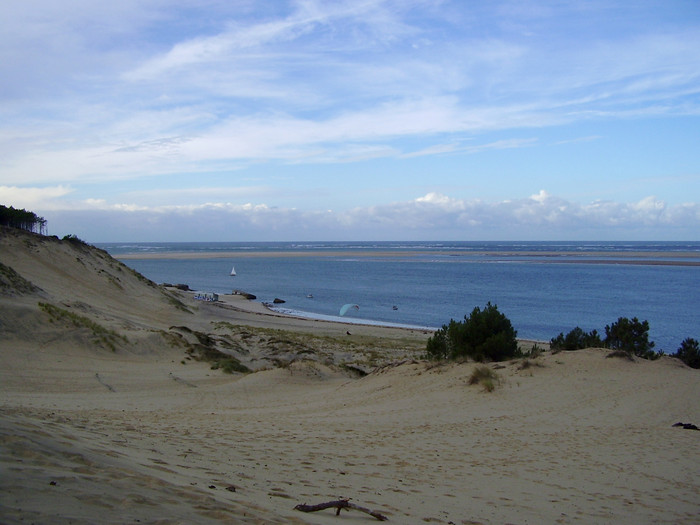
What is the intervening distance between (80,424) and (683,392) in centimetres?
1446

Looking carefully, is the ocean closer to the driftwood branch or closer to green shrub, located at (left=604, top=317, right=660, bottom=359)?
green shrub, located at (left=604, top=317, right=660, bottom=359)

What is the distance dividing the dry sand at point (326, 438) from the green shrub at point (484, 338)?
1531 millimetres

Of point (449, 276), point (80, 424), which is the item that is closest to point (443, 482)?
point (80, 424)

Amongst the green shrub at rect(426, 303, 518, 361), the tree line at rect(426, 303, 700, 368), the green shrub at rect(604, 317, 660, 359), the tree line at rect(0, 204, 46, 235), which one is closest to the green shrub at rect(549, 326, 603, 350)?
the tree line at rect(426, 303, 700, 368)

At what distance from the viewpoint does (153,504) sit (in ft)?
15.3

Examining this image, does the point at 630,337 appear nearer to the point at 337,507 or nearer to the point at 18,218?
the point at 337,507

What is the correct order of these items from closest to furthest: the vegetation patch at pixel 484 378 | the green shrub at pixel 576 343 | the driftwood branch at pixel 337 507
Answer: the driftwood branch at pixel 337 507
the vegetation patch at pixel 484 378
the green shrub at pixel 576 343

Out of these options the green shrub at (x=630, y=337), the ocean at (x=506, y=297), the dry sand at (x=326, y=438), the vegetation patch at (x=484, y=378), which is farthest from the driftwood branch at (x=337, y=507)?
the ocean at (x=506, y=297)

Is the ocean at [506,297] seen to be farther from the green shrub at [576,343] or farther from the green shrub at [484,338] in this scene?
the green shrub at [484,338]

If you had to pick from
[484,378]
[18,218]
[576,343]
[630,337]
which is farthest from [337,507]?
[18,218]

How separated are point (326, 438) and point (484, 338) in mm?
10900

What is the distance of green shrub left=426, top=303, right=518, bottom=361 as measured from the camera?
19.1 m

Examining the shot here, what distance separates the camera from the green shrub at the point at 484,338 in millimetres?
19125

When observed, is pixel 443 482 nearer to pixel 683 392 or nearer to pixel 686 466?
pixel 686 466
